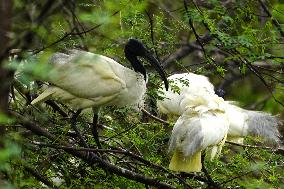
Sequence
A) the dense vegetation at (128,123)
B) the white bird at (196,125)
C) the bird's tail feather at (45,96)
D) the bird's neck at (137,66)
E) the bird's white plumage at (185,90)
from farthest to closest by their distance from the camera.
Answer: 1. the bird's white plumage at (185,90)
2. the bird's neck at (137,66)
3. the white bird at (196,125)
4. the bird's tail feather at (45,96)
5. the dense vegetation at (128,123)

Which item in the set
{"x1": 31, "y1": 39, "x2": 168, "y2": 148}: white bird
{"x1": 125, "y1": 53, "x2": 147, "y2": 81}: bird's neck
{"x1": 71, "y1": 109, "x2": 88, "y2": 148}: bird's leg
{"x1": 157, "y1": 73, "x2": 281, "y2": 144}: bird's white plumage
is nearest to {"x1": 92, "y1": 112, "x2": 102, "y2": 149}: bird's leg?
{"x1": 31, "y1": 39, "x2": 168, "y2": 148}: white bird

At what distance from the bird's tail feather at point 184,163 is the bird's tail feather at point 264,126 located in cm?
116

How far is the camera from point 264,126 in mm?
5809

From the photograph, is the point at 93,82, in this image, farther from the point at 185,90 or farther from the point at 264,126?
the point at 264,126

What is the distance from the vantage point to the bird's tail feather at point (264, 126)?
5.77 meters

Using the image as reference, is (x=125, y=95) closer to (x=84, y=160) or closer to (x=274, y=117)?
(x=84, y=160)

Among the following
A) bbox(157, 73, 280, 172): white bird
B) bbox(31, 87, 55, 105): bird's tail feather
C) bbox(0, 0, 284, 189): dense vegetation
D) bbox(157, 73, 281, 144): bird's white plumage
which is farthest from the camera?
bbox(157, 73, 281, 144): bird's white plumage

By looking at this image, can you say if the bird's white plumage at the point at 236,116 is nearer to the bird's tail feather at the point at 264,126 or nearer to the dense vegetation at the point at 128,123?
the bird's tail feather at the point at 264,126

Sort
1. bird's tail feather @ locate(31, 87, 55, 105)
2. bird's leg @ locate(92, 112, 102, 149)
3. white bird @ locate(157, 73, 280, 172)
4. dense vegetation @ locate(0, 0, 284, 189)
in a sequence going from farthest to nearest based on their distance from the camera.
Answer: white bird @ locate(157, 73, 280, 172)
bird's leg @ locate(92, 112, 102, 149)
bird's tail feather @ locate(31, 87, 55, 105)
dense vegetation @ locate(0, 0, 284, 189)

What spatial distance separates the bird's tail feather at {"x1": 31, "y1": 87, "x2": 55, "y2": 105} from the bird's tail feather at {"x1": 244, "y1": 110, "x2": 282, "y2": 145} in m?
1.98

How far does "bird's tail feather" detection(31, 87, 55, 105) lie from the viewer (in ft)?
14.0

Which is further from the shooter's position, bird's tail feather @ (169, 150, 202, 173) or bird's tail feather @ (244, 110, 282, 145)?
bird's tail feather @ (244, 110, 282, 145)

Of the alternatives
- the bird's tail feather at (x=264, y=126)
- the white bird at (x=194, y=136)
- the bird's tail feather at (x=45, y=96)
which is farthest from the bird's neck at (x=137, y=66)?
the bird's tail feather at (x=264, y=126)

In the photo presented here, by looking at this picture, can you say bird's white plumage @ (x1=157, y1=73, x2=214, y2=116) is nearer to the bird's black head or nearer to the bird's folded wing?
the bird's black head
